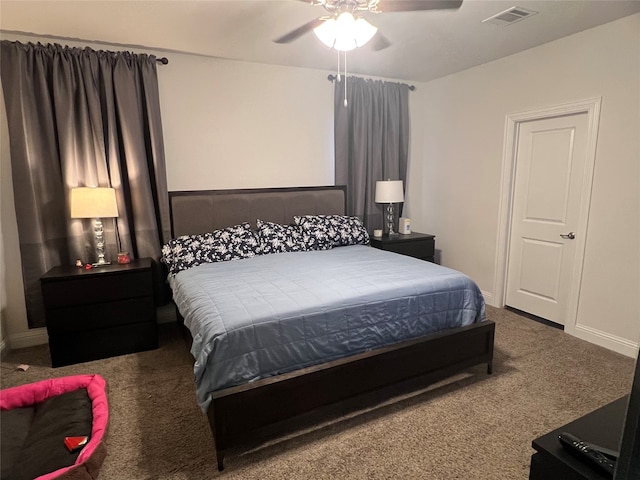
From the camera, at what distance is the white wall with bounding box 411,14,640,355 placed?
2.83 m

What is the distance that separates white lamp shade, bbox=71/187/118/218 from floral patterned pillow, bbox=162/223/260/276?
590 millimetres

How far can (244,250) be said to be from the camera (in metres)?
3.36

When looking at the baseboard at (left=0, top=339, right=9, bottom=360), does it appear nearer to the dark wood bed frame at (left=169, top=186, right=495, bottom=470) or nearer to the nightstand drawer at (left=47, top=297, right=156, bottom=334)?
the nightstand drawer at (left=47, top=297, right=156, bottom=334)

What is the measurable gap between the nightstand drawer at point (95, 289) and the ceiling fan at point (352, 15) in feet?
7.35

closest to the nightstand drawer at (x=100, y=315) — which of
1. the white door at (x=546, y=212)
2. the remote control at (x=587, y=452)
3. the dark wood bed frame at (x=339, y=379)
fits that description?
the dark wood bed frame at (x=339, y=379)

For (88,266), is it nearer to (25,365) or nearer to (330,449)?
(25,365)

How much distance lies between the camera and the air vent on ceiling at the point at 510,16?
2592mm

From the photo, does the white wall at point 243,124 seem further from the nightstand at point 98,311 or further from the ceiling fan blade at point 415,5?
the ceiling fan blade at point 415,5

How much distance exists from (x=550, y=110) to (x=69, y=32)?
4066 mm

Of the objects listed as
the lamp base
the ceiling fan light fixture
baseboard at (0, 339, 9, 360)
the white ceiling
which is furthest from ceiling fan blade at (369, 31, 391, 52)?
baseboard at (0, 339, 9, 360)

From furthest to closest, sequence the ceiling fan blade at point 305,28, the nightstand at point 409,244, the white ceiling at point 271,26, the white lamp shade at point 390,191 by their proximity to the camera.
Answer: the white lamp shade at point 390,191 < the nightstand at point 409,244 < the white ceiling at point 271,26 < the ceiling fan blade at point 305,28

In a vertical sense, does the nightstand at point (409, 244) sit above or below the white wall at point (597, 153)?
below

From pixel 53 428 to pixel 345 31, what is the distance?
2666 mm

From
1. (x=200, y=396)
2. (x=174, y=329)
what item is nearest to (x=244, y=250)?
(x=174, y=329)
